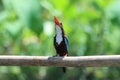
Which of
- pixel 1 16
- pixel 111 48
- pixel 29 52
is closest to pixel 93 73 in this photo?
pixel 111 48

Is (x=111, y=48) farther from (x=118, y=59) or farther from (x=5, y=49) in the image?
(x=118, y=59)

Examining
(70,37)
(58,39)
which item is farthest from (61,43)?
(70,37)

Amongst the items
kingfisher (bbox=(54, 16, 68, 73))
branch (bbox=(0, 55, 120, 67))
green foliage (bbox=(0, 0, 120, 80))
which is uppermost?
kingfisher (bbox=(54, 16, 68, 73))

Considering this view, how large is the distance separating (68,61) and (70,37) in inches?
21.9

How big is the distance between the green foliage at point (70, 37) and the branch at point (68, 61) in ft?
1.57

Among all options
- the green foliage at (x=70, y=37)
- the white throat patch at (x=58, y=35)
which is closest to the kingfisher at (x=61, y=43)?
the white throat patch at (x=58, y=35)

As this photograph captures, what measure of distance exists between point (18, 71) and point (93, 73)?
0.22 meters

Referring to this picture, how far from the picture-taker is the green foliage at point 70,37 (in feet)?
4.78

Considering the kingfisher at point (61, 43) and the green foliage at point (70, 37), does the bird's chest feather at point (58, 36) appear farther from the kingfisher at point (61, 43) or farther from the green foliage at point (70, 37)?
the green foliage at point (70, 37)

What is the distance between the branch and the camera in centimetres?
91

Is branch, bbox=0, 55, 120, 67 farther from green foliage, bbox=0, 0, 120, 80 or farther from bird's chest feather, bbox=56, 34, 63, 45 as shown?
green foliage, bbox=0, 0, 120, 80

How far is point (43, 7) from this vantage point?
4.64ft

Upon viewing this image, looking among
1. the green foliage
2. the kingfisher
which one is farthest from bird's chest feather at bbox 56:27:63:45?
the green foliage

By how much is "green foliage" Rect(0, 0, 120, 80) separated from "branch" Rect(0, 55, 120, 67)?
478 millimetres
